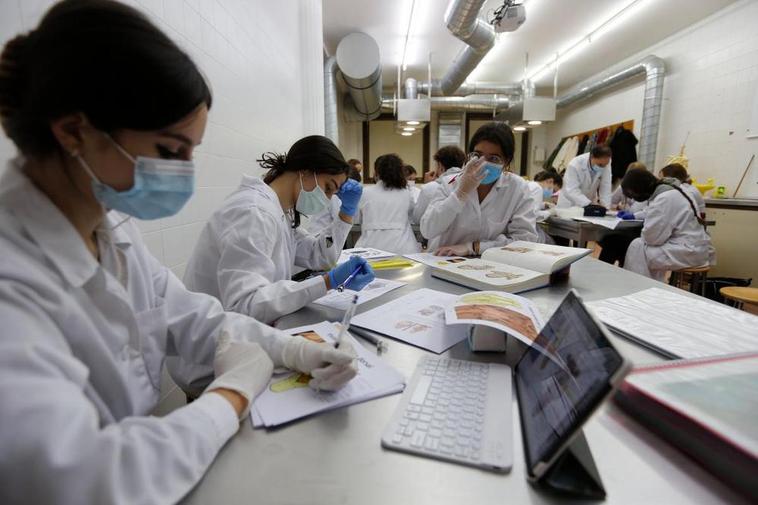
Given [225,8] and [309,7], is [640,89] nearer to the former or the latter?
[309,7]

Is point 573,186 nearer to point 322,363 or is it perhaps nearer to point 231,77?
point 231,77

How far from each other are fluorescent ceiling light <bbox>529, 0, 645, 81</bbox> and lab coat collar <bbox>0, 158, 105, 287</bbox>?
17.9 ft

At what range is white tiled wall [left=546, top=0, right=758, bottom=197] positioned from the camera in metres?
3.95

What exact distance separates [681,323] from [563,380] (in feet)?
2.06

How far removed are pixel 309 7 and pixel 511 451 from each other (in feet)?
13.1

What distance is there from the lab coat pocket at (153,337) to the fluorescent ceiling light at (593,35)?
5.39 m

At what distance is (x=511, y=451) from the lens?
52 centimetres

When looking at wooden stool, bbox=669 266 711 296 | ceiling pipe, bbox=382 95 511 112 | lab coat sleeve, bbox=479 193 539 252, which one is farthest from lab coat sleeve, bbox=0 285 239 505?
ceiling pipe, bbox=382 95 511 112

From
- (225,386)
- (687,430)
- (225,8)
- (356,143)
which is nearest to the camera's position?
(687,430)

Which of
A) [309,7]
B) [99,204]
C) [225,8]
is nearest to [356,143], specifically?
[309,7]

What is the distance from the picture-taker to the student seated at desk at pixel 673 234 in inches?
113

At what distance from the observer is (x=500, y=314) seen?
84 cm

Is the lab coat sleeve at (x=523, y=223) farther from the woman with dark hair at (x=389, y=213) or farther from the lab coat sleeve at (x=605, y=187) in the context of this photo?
the lab coat sleeve at (x=605, y=187)

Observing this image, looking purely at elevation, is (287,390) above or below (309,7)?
below
